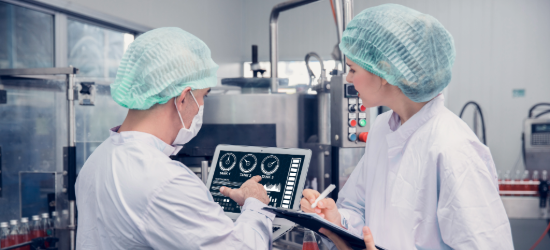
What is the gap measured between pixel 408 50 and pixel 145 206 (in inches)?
26.4

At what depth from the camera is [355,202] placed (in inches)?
49.3

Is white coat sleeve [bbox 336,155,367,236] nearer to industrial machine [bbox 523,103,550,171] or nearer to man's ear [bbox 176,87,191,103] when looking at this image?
man's ear [bbox 176,87,191,103]

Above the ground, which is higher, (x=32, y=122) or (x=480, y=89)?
(x=480, y=89)

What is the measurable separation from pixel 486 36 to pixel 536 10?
498 mm

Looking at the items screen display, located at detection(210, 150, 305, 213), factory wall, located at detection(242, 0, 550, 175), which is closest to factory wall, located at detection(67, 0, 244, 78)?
screen display, located at detection(210, 150, 305, 213)

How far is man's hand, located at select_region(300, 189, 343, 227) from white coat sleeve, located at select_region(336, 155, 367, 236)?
0.19 feet

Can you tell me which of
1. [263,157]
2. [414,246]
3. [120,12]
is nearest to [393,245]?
[414,246]

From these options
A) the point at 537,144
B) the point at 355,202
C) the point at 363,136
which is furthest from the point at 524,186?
the point at 355,202

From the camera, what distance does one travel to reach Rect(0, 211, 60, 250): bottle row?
71.8 inches

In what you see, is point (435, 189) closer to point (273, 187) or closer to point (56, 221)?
point (273, 187)

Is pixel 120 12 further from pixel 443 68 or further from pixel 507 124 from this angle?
pixel 507 124

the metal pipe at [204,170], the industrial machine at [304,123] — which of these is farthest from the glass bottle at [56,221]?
the metal pipe at [204,170]

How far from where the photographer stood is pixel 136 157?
90 cm

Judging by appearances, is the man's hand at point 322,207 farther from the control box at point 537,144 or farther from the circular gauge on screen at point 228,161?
the control box at point 537,144
